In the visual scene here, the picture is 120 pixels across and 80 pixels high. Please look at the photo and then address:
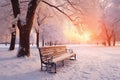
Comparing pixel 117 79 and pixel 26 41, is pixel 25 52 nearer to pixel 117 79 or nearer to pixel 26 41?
pixel 26 41

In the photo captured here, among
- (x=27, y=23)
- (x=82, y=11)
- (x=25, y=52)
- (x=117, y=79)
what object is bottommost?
(x=117, y=79)

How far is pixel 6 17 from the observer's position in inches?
886

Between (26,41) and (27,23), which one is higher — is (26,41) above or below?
below

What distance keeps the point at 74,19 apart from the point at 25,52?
16.0 ft

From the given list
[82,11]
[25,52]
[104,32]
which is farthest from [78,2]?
[104,32]

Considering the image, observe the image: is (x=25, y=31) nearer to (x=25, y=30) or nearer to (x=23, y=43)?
(x=25, y=30)

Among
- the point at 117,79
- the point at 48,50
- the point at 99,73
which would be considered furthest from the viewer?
the point at 48,50

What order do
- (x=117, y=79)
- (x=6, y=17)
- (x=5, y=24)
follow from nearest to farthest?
(x=117, y=79)
(x=6, y=17)
(x=5, y=24)

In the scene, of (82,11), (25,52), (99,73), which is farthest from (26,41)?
(99,73)

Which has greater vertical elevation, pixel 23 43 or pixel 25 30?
pixel 25 30

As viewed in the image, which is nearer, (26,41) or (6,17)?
(26,41)

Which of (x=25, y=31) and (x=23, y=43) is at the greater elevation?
(x=25, y=31)

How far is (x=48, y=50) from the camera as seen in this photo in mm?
11633

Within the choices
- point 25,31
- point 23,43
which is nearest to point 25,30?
point 25,31
